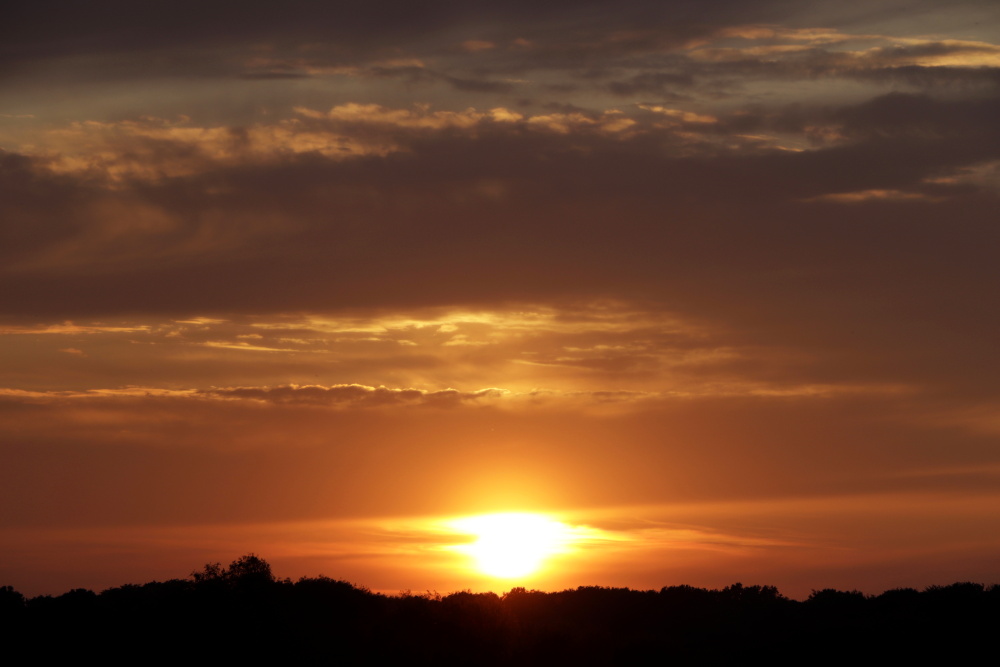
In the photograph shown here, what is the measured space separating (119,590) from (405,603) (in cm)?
1376

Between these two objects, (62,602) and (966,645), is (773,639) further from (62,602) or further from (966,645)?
(62,602)

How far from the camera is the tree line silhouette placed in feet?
144

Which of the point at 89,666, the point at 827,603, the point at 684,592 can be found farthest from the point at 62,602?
the point at 827,603

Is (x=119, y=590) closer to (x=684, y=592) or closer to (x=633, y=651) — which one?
(x=633, y=651)

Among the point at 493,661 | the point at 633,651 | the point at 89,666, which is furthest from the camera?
the point at 633,651

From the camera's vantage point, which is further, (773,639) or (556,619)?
(556,619)

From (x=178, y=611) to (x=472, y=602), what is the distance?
13840 mm

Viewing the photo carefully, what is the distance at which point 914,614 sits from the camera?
5300cm

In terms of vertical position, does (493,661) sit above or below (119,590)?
below

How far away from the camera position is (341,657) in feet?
148

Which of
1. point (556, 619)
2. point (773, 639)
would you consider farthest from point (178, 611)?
point (773, 639)

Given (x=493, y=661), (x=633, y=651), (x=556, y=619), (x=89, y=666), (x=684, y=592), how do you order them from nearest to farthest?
1. (x=89, y=666)
2. (x=493, y=661)
3. (x=633, y=651)
4. (x=556, y=619)
5. (x=684, y=592)

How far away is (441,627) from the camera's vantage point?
1903 inches

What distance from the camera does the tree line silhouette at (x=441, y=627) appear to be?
4375cm
